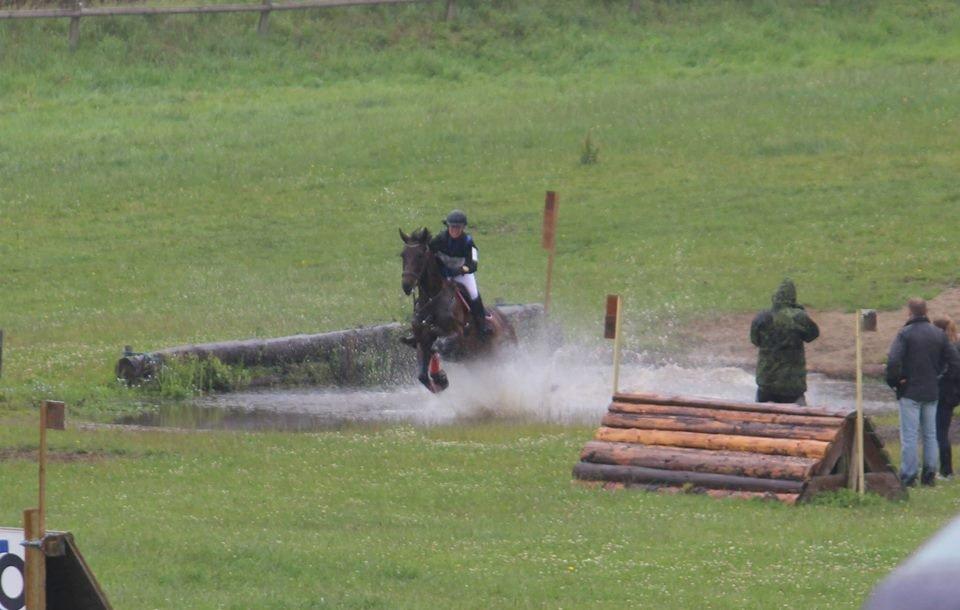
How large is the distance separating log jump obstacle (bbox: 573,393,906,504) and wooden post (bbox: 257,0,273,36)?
28081 millimetres

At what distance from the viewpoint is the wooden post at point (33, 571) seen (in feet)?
24.7

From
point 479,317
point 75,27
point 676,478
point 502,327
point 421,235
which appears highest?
point 75,27

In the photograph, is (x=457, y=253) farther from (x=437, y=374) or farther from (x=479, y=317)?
(x=437, y=374)

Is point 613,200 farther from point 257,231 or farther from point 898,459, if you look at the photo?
point 898,459

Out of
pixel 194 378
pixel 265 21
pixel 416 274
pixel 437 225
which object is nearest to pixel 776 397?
pixel 416 274

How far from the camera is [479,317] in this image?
20141mm

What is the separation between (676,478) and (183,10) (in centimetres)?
2872

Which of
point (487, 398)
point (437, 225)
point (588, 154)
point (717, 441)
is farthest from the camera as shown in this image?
point (588, 154)

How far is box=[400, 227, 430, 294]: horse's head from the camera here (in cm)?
1852

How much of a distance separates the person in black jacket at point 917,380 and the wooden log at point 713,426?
150 cm

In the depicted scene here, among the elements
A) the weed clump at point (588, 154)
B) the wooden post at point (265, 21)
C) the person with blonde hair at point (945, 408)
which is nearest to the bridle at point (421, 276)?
the person with blonde hair at point (945, 408)

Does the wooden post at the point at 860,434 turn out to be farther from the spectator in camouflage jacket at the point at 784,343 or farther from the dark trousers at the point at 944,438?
the dark trousers at the point at 944,438

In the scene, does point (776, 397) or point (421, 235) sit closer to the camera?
point (776, 397)

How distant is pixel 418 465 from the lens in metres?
15.0
